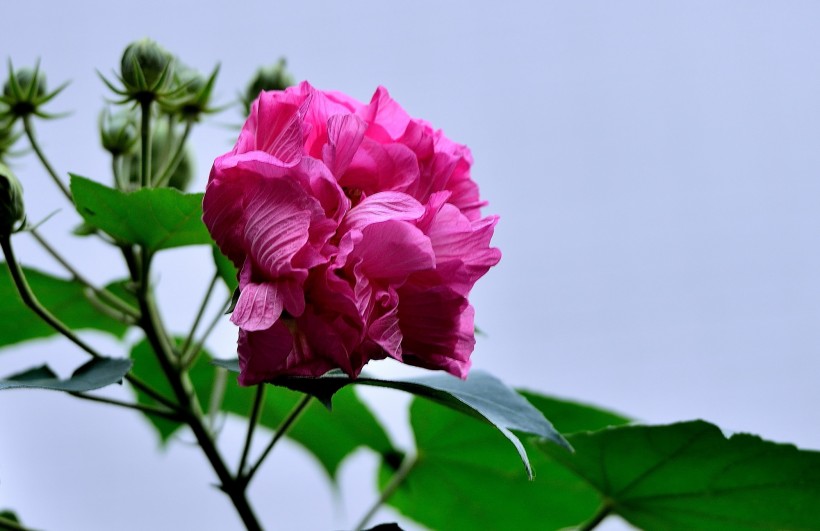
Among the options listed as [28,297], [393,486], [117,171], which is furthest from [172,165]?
[393,486]

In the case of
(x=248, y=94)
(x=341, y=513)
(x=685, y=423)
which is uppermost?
(x=248, y=94)

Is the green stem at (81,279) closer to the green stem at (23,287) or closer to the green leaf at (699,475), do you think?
the green stem at (23,287)

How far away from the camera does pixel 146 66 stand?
1.65ft

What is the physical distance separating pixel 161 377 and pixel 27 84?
1.04 feet

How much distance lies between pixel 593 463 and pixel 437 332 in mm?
210

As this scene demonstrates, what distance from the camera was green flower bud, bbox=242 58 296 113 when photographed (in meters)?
0.57

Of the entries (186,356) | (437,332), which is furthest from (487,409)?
(186,356)

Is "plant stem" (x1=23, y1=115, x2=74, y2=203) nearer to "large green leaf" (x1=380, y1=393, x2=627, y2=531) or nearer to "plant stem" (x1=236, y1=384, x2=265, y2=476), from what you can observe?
"plant stem" (x1=236, y1=384, x2=265, y2=476)

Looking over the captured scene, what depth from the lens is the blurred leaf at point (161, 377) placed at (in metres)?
0.75

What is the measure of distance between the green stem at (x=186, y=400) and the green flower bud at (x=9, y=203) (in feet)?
0.27

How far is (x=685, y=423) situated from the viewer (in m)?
0.50

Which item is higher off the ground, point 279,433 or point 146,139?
point 146,139

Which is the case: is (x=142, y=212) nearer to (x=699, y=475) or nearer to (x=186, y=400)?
(x=186, y=400)

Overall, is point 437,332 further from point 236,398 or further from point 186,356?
point 236,398
